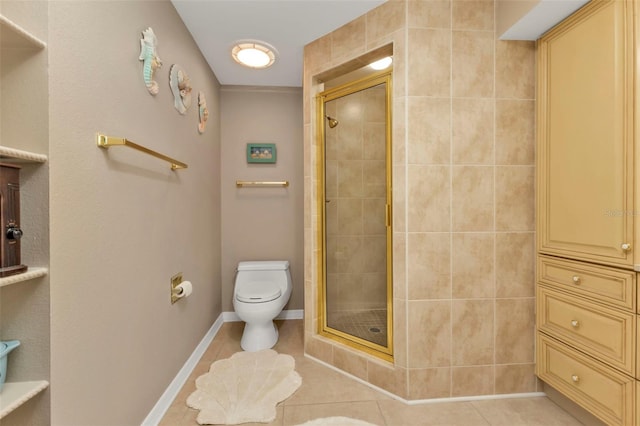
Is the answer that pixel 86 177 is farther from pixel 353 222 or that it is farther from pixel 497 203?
pixel 497 203

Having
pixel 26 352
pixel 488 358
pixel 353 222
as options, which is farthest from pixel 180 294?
pixel 488 358

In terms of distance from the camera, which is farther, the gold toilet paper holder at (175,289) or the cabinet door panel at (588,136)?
the gold toilet paper holder at (175,289)

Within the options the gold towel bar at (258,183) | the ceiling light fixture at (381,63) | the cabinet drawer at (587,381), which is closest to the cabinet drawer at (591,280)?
the cabinet drawer at (587,381)

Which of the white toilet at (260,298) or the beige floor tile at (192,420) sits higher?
the white toilet at (260,298)

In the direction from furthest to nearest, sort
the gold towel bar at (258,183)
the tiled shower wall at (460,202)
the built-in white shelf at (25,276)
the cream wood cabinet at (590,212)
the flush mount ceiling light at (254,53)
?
the gold towel bar at (258,183)
the flush mount ceiling light at (254,53)
the tiled shower wall at (460,202)
the cream wood cabinet at (590,212)
the built-in white shelf at (25,276)

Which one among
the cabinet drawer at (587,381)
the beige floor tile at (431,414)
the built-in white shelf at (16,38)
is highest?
the built-in white shelf at (16,38)

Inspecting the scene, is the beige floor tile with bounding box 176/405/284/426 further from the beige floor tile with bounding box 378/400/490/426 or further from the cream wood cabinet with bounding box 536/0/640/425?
the cream wood cabinet with bounding box 536/0/640/425

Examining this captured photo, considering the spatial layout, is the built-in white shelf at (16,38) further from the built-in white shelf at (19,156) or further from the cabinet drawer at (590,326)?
the cabinet drawer at (590,326)

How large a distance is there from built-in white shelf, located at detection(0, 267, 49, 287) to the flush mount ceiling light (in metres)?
1.81

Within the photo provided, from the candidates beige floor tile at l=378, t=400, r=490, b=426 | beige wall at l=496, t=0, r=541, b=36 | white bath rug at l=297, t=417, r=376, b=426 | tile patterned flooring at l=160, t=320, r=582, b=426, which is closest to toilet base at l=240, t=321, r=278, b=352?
tile patterned flooring at l=160, t=320, r=582, b=426

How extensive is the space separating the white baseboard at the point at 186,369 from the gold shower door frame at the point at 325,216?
2.81 feet

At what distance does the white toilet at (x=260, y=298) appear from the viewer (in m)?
2.08

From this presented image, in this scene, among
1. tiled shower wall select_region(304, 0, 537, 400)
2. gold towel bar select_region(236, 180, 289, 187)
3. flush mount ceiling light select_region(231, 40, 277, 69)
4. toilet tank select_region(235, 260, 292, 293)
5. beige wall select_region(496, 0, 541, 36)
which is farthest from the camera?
gold towel bar select_region(236, 180, 289, 187)

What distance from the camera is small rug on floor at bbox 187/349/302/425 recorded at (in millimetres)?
1452
